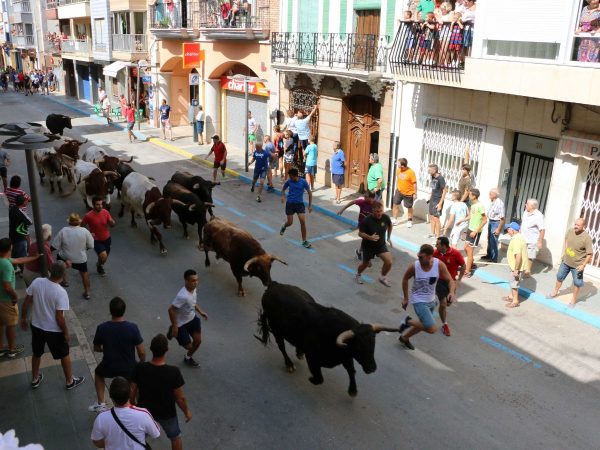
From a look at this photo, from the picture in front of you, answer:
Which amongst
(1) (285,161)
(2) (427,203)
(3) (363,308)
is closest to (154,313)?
(3) (363,308)

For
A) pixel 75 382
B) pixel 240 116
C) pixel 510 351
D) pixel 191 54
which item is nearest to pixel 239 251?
pixel 75 382

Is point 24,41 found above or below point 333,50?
below

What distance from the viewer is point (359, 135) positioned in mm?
16953

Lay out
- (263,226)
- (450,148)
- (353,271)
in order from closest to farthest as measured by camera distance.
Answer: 1. (353,271)
2. (450,148)
3. (263,226)

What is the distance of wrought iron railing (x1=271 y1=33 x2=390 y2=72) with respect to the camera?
15.2 meters

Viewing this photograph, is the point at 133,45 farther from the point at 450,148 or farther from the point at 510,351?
the point at 510,351

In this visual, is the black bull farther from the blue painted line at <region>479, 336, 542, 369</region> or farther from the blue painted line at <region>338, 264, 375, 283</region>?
the blue painted line at <region>338, 264, 375, 283</region>

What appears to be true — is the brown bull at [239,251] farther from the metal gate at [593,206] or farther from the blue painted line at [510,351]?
the metal gate at [593,206]

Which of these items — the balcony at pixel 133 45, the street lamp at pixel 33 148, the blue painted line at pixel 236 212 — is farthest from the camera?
the balcony at pixel 133 45

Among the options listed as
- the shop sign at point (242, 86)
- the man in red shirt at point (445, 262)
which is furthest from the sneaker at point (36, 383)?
the shop sign at point (242, 86)

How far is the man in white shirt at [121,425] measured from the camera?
4.60 meters

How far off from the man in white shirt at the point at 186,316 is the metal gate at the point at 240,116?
14596mm

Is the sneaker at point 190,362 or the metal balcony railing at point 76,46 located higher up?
the metal balcony railing at point 76,46

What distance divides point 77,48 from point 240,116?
22721 millimetres
